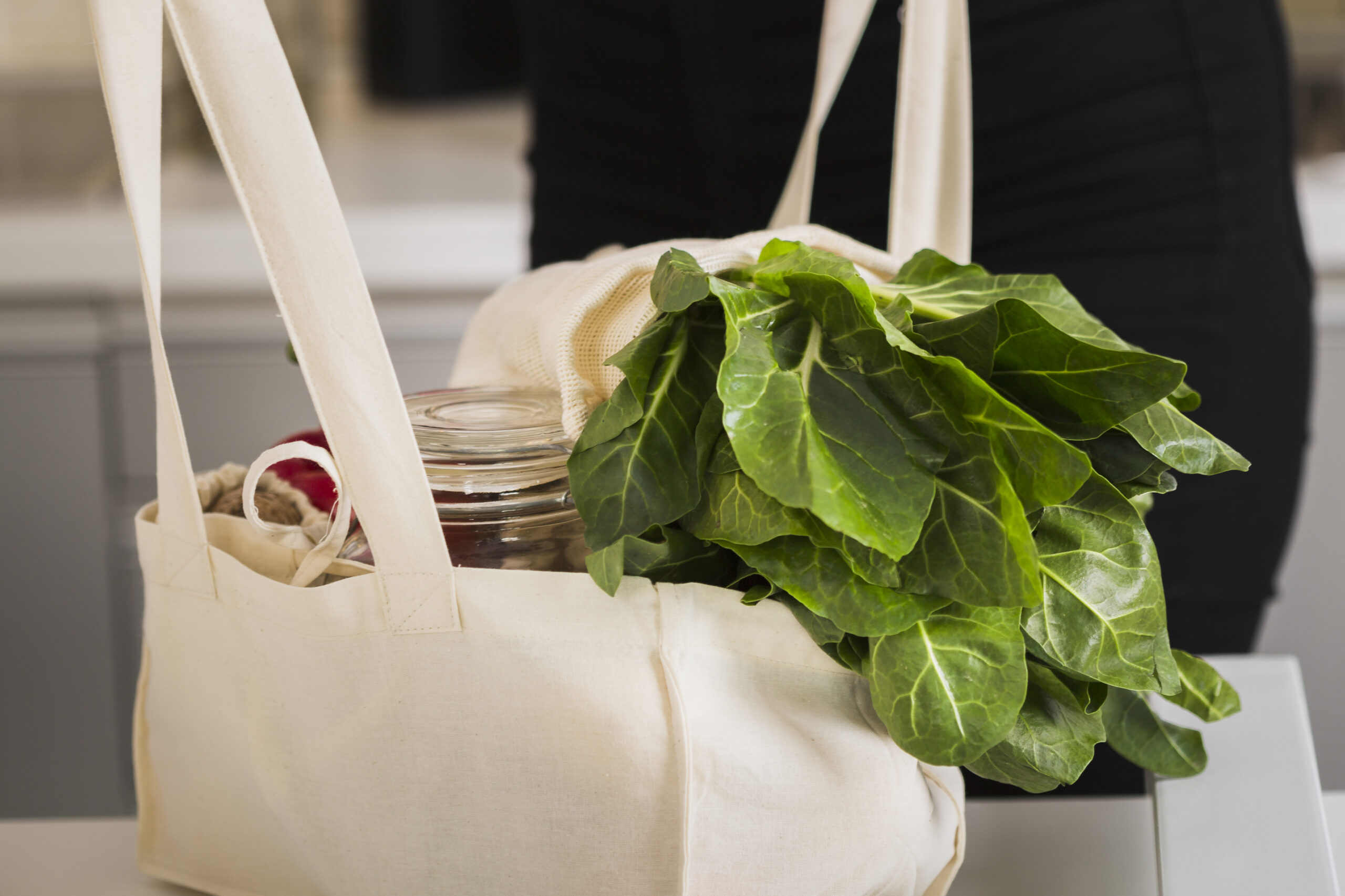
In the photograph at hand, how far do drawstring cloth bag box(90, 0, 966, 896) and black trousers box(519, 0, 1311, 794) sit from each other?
0.34 m

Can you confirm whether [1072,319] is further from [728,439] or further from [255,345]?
[255,345]

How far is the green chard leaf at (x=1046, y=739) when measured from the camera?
30cm

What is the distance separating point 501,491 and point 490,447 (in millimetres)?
13

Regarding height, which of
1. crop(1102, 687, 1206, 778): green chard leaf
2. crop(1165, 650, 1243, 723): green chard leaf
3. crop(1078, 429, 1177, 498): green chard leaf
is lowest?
crop(1102, 687, 1206, 778): green chard leaf

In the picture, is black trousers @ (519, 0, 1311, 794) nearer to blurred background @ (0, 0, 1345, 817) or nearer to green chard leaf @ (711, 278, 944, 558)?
green chard leaf @ (711, 278, 944, 558)

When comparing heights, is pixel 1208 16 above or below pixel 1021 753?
above

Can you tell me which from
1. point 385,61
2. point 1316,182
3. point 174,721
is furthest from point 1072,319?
point 385,61

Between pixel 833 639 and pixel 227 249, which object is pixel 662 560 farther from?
pixel 227 249

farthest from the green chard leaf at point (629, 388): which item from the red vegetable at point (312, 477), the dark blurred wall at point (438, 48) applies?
the dark blurred wall at point (438, 48)

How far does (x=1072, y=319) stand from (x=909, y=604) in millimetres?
118

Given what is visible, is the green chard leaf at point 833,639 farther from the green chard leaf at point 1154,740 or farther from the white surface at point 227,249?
the white surface at point 227,249

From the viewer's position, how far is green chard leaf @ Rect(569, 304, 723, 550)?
287 millimetres

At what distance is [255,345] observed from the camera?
1.23 metres

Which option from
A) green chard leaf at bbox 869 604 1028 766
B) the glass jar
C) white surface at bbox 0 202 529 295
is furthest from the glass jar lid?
white surface at bbox 0 202 529 295
